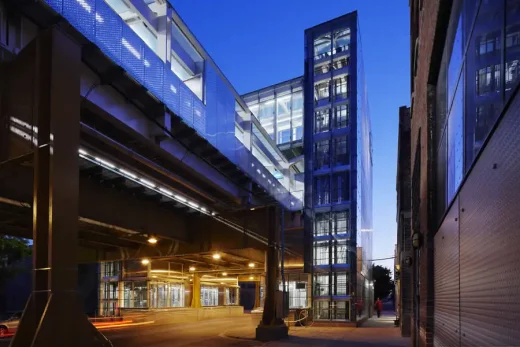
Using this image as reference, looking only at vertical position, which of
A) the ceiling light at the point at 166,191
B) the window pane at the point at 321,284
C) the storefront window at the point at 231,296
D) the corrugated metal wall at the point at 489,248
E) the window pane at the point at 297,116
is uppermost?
the window pane at the point at 297,116

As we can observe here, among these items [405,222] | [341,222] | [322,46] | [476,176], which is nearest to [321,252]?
[341,222]

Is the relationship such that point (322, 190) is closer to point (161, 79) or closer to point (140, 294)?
point (140, 294)

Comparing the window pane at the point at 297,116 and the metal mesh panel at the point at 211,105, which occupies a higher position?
the window pane at the point at 297,116

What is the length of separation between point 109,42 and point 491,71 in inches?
353

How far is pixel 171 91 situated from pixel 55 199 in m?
6.30

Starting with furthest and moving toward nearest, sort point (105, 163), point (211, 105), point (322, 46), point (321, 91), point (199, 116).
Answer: point (322, 46) → point (321, 91) → point (211, 105) → point (199, 116) → point (105, 163)

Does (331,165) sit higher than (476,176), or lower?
higher

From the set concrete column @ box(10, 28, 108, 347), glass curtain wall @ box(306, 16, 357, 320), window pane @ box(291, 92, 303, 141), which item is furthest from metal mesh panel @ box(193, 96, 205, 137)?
window pane @ box(291, 92, 303, 141)

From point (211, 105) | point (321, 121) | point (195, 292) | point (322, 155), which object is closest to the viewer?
point (211, 105)

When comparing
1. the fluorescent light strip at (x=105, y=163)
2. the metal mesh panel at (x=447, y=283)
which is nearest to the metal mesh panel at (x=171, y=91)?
the fluorescent light strip at (x=105, y=163)

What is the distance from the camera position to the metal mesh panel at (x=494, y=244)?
3.23 m

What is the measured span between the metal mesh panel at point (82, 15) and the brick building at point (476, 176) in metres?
6.95

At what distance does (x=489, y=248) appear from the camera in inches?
158

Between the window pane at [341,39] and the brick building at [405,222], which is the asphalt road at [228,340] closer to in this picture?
the brick building at [405,222]
